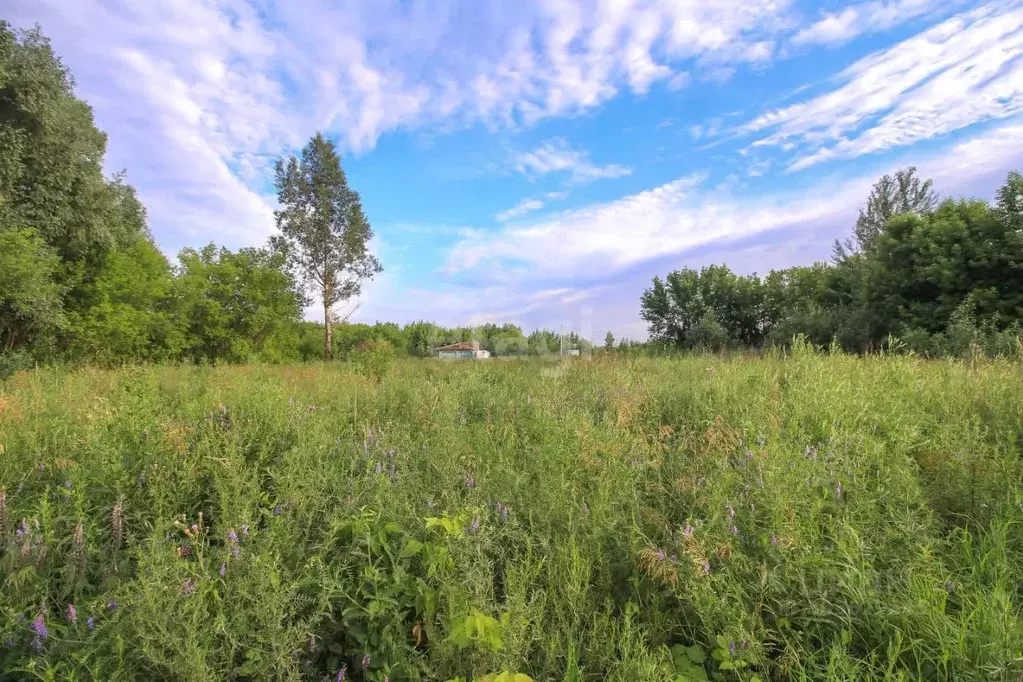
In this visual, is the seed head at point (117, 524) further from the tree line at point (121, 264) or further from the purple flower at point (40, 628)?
the tree line at point (121, 264)

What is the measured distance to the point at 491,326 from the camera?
24094mm

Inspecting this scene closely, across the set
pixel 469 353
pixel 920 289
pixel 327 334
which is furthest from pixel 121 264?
pixel 920 289

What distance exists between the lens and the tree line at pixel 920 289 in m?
13.2

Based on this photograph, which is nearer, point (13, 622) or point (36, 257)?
point (13, 622)

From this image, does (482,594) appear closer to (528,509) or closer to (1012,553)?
(528,509)

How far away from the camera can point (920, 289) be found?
1586 cm

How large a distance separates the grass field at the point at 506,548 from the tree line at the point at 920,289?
502 cm

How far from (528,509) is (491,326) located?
21573 mm

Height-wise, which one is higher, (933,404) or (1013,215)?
(1013,215)

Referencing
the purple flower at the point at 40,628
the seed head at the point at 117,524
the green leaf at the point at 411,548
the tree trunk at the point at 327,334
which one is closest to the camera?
the purple flower at the point at 40,628

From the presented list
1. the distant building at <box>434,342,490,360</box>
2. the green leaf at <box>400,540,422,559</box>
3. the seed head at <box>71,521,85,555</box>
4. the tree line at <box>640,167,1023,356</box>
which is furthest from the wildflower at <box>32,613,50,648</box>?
the distant building at <box>434,342,490,360</box>

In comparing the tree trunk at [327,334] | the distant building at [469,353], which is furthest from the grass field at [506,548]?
the tree trunk at [327,334]

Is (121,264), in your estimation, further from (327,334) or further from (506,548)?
(506,548)

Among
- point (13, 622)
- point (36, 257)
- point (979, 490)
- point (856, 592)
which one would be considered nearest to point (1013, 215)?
point (979, 490)
